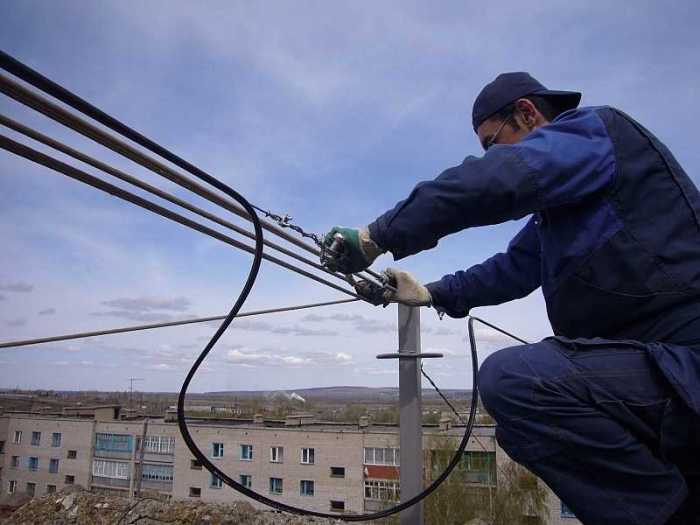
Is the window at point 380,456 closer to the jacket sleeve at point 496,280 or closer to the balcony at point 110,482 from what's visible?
the balcony at point 110,482

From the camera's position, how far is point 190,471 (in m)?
26.5

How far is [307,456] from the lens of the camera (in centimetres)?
2425

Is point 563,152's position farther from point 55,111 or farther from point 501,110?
point 55,111

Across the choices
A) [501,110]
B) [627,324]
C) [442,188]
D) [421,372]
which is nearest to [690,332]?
[627,324]

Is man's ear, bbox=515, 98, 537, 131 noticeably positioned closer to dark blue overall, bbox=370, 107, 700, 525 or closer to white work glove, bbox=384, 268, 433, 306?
dark blue overall, bbox=370, 107, 700, 525

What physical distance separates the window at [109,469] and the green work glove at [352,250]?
1241 inches

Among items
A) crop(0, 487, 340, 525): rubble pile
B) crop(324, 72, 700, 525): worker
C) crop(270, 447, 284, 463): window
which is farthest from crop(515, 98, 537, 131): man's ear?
crop(270, 447, 284, 463): window

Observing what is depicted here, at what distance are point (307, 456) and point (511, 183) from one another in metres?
25.0

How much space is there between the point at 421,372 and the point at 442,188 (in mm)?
1158

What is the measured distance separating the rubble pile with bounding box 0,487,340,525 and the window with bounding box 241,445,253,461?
24095 millimetres

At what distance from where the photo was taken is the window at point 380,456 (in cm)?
2242

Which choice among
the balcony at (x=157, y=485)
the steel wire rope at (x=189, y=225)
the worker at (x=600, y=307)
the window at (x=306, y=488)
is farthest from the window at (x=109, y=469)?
the worker at (x=600, y=307)

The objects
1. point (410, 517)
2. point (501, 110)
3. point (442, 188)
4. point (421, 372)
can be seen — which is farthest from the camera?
point (421, 372)

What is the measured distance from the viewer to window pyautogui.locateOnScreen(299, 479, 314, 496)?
24.4m
